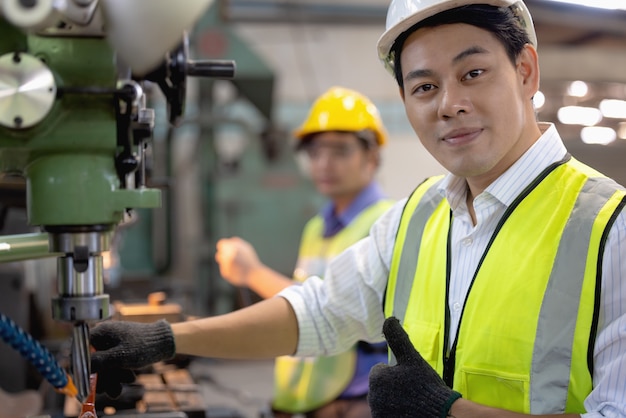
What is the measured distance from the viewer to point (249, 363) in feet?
17.7

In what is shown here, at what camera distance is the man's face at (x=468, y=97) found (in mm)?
993

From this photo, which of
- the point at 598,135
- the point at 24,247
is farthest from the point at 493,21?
the point at 598,135

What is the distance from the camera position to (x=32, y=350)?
870 mm

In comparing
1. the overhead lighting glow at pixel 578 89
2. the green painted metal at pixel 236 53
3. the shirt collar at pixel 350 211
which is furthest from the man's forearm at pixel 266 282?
the overhead lighting glow at pixel 578 89

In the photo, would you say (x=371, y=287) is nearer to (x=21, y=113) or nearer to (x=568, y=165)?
(x=568, y=165)

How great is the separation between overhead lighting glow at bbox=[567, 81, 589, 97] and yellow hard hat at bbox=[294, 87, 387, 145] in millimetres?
2092

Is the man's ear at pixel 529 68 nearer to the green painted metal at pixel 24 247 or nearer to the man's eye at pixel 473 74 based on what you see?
the man's eye at pixel 473 74

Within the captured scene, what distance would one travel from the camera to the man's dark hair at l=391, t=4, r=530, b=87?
1000 mm

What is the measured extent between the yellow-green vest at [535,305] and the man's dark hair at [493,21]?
0.64 ft

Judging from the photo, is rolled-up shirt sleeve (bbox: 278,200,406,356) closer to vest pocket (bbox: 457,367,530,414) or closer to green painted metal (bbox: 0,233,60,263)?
vest pocket (bbox: 457,367,530,414)

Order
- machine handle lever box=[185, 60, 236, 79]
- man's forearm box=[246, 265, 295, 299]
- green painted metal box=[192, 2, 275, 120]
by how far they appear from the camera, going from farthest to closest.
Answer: green painted metal box=[192, 2, 275, 120] < man's forearm box=[246, 265, 295, 299] < machine handle lever box=[185, 60, 236, 79]

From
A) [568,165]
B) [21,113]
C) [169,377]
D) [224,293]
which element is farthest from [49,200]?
[224,293]

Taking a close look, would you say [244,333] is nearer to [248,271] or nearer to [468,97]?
[468,97]

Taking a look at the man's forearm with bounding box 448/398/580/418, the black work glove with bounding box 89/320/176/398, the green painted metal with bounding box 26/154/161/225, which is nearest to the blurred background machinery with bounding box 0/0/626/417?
the green painted metal with bounding box 26/154/161/225
